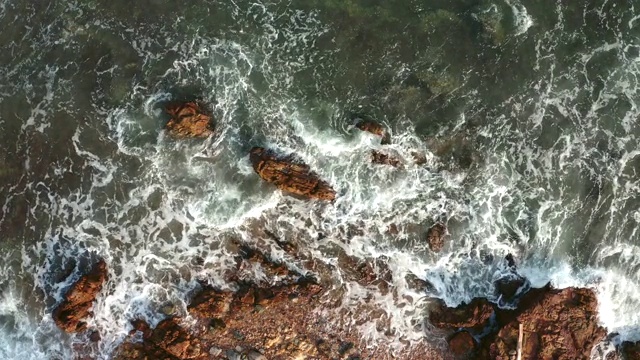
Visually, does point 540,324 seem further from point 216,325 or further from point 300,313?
point 216,325

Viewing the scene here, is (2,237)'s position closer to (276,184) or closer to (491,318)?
(276,184)

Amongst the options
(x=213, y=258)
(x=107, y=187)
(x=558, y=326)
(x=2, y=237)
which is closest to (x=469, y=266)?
(x=558, y=326)

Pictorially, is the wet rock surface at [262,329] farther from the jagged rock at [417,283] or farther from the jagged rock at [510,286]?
the jagged rock at [510,286]

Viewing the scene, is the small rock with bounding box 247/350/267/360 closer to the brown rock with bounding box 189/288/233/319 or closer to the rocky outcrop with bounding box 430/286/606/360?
the brown rock with bounding box 189/288/233/319

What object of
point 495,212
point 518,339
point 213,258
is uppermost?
point 495,212

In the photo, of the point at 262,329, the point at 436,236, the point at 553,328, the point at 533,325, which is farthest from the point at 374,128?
the point at 553,328

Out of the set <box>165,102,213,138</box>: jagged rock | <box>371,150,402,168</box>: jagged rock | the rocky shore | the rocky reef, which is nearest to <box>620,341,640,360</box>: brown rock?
the rocky shore

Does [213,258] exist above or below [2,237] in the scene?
above
